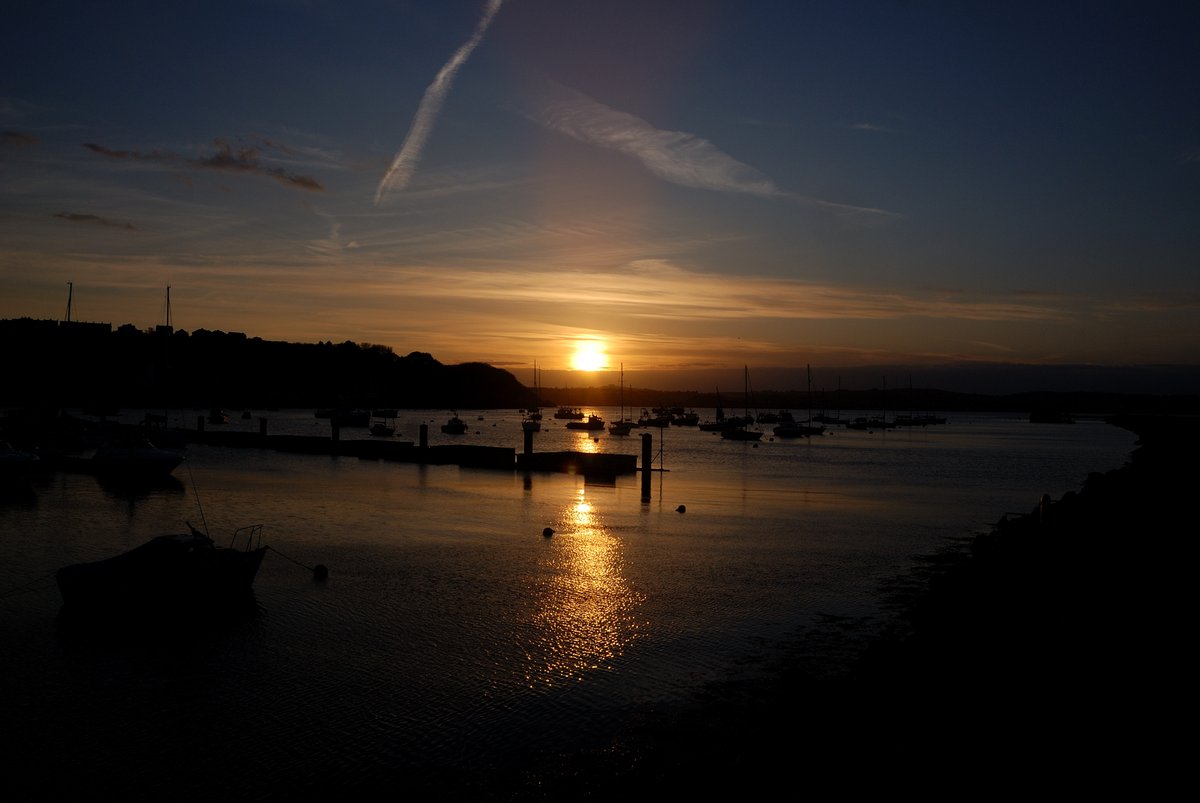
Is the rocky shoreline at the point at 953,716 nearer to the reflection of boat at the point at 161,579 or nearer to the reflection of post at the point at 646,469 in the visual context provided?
the reflection of boat at the point at 161,579

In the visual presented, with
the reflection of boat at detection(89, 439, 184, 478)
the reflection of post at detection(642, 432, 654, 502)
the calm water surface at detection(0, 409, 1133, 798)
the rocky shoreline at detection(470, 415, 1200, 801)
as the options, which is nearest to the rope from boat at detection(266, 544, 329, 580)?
the calm water surface at detection(0, 409, 1133, 798)

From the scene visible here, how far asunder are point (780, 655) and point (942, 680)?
393 cm

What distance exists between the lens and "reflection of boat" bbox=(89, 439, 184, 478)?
44.2 m

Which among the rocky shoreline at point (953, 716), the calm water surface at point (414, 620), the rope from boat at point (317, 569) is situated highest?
the rocky shoreline at point (953, 716)

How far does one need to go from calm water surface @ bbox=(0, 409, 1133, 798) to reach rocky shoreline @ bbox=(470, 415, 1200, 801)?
1.35 metres

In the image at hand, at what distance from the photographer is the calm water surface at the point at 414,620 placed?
11.5 m

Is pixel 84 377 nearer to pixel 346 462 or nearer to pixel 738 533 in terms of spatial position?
pixel 346 462

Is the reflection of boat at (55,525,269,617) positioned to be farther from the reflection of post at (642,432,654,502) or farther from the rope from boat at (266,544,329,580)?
the reflection of post at (642,432,654,502)

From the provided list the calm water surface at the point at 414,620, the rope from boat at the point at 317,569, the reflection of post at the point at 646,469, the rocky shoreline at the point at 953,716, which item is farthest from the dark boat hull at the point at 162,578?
the reflection of post at the point at 646,469

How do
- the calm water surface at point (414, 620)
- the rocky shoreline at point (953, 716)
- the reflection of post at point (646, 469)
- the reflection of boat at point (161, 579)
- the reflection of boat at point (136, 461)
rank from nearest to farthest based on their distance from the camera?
the rocky shoreline at point (953, 716) → the calm water surface at point (414, 620) → the reflection of boat at point (161, 579) → the reflection of post at point (646, 469) → the reflection of boat at point (136, 461)

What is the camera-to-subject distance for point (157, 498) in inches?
1489

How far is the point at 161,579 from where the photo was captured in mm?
17250

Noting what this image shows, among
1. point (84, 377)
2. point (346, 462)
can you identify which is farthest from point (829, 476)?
point (84, 377)

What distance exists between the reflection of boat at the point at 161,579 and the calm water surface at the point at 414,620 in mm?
888
